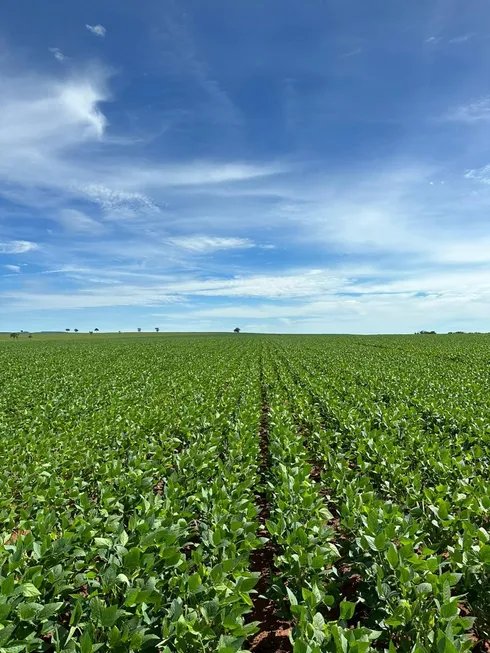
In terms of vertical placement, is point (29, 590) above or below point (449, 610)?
above

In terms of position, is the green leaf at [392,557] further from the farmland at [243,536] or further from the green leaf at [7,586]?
the green leaf at [7,586]

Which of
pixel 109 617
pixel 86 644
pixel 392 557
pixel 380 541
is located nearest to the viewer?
pixel 86 644

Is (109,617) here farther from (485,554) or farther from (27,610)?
(485,554)

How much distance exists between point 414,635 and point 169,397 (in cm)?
1374

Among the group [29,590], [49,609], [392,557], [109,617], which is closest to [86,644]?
[109,617]

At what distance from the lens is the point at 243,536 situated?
4.66 metres

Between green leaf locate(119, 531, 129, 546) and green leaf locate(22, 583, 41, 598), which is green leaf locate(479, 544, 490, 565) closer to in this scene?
green leaf locate(119, 531, 129, 546)

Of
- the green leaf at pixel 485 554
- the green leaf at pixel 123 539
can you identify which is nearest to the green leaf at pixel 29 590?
the green leaf at pixel 123 539

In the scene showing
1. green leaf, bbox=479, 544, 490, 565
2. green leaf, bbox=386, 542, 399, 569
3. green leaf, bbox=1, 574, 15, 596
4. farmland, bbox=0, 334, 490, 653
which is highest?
green leaf, bbox=1, 574, 15, 596

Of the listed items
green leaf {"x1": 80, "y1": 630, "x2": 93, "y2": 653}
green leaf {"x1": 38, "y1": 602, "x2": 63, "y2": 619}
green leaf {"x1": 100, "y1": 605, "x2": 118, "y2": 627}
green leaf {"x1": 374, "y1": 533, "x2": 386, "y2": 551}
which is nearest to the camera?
green leaf {"x1": 80, "y1": 630, "x2": 93, "y2": 653}

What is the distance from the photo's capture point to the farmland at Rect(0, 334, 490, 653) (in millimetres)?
3139

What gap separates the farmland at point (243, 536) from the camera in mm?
3139

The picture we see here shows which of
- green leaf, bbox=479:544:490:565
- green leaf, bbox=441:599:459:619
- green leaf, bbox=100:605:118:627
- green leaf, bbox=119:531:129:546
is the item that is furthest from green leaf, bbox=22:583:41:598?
green leaf, bbox=479:544:490:565

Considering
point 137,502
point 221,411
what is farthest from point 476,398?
point 137,502
